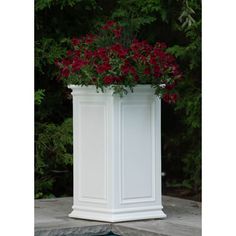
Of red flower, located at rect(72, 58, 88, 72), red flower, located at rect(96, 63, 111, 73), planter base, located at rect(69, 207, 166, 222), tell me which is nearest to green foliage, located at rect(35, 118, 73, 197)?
planter base, located at rect(69, 207, 166, 222)

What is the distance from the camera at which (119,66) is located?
3.83m

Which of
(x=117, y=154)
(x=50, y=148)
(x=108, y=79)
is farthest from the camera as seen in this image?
(x=50, y=148)

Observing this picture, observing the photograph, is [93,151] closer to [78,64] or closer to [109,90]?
[109,90]

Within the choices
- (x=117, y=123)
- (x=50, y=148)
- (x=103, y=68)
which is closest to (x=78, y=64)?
(x=103, y=68)

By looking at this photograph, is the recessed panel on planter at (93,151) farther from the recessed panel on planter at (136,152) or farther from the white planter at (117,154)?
the recessed panel on planter at (136,152)

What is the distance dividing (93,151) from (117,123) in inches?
8.9

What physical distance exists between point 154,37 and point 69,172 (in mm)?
1423

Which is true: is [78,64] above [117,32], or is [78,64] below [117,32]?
below

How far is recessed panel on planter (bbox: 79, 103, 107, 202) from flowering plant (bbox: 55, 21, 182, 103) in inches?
6.3

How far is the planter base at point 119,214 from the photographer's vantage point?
3932 mm

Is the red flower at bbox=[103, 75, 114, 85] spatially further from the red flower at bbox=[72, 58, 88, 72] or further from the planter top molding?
the red flower at bbox=[72, 58, 88, 72]

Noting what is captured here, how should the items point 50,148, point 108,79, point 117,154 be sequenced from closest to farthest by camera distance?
point 108,79
point 117,154
point 50,148
